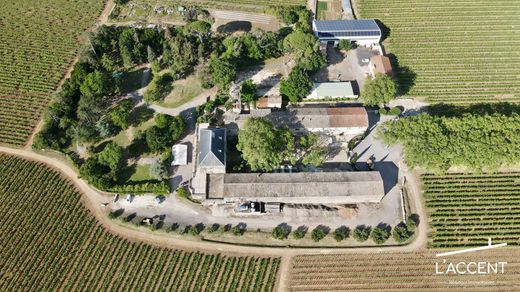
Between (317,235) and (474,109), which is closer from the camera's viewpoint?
(317,235)

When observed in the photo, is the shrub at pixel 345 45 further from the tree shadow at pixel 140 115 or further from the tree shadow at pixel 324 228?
the tree shadow at pixel 140 115

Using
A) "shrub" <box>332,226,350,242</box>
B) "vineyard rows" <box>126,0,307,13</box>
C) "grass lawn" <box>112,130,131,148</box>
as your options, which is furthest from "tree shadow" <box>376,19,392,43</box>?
"grass lawn" <box>112,130,131,148</box>

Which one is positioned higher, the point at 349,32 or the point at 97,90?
the point at 349,32

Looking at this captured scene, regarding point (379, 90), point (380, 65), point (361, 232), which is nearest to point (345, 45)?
Answer: point (380, 65)

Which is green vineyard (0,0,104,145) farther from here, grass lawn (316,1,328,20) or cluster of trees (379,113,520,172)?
cluster of trees (379,113,520,172)

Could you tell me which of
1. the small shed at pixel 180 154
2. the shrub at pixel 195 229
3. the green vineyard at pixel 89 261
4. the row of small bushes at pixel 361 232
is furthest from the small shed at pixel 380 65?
the shrub at pixel 195 229

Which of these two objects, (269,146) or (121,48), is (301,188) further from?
(121,48)
